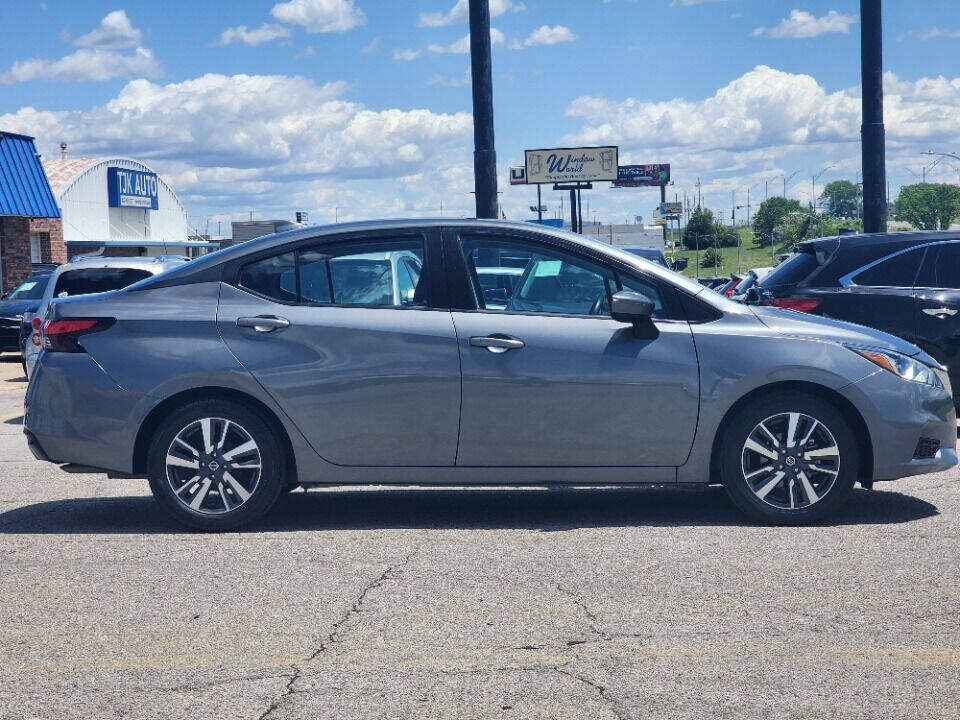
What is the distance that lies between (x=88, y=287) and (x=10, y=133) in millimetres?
25133

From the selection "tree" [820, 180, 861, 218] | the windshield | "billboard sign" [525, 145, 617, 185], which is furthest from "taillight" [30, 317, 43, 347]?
"tree" [820, 180, 861, 218]

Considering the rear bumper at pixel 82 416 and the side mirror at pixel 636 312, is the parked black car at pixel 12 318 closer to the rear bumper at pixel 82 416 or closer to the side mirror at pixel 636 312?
the rear bumper at pixel 82 416

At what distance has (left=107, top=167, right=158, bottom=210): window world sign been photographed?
61031 mm

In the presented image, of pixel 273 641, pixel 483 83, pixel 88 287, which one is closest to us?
pixel 273 641

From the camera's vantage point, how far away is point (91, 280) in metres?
16.3

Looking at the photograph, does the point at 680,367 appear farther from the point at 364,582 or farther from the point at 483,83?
the point at 483,83

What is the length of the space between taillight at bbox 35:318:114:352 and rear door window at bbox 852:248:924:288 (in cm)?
643

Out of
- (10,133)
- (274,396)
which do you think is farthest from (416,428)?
(10,133)

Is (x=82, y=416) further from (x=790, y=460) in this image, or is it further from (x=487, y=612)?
(x=790, y=460)

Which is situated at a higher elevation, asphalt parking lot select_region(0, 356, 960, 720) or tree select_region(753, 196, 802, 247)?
tree select_region(753, 196, 802, 247)

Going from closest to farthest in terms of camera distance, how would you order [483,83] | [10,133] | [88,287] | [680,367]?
[680,367] → [88,287] → [483,83] → [10,133]

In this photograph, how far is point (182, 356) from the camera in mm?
7152

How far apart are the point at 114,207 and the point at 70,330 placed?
5688 cm

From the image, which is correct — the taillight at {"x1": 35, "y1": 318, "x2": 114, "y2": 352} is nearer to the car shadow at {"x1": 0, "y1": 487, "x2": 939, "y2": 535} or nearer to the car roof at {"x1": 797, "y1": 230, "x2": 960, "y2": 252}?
the car shadow at {"x1": 0, "y1": 487, "x2": 939, "y2": 535}
